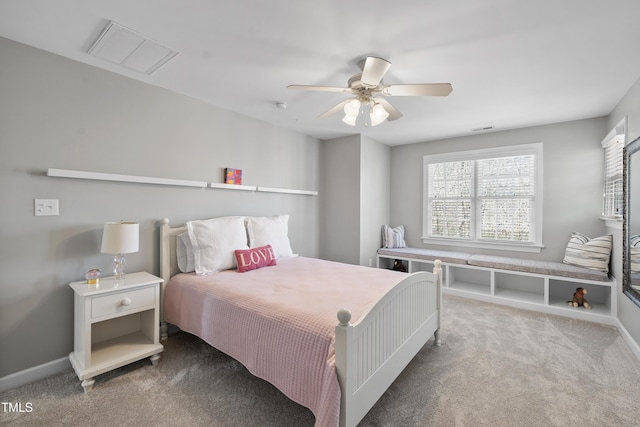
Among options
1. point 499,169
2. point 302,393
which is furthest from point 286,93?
point 499,169

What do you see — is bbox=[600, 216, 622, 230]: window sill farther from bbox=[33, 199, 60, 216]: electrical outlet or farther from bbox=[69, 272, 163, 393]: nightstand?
bbox=[33, 199, 60, 216]: electrical outlet

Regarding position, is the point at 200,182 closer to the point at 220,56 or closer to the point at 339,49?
the point at 220,56

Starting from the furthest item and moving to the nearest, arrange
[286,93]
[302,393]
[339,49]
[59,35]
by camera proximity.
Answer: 1. [286,93]
2. [339,49]
3. [59,35]
4. [302,393]

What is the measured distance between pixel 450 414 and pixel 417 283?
32.1 inches

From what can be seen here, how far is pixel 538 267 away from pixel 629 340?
98 cm

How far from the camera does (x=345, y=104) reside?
7.39 ft

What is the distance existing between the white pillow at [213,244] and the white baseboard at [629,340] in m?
3.56

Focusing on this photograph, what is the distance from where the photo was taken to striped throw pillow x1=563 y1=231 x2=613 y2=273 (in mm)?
3115

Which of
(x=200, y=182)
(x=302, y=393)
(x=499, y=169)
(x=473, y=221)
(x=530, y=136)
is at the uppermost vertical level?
(x=530, y=136)

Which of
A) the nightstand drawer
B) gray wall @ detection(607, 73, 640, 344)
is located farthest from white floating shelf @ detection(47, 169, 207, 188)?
Answer: gray wall @ detection(607, 73, 640, 344)

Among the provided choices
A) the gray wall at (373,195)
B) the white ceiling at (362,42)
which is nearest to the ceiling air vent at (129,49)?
the white ceiling at (362,42)

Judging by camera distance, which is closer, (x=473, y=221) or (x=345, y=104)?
(x=345, y=104)

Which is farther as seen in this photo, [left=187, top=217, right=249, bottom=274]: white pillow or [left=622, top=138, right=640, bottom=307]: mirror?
[left=187, top=217, right=249, bottom=274]: white pillow

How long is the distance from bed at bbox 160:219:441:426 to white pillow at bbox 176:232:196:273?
0.22 ft
